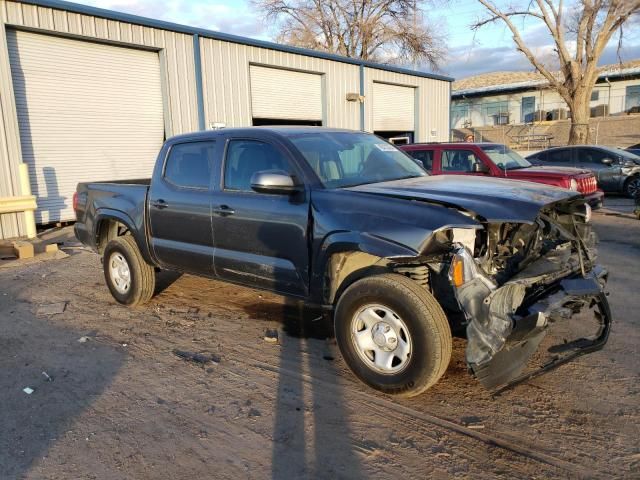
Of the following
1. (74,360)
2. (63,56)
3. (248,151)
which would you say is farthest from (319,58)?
(74,360)

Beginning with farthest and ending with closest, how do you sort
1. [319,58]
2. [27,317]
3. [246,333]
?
[319,58] → [27,317] → [246,333]

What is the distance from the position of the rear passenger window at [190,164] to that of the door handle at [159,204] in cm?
23

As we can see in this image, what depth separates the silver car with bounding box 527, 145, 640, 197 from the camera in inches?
590

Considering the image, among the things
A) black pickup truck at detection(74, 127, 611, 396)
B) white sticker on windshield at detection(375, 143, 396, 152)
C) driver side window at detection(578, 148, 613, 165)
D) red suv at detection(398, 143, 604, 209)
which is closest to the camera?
black pickup truck at detection(74, 127, 611, 396)

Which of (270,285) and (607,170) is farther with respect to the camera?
(607,170)

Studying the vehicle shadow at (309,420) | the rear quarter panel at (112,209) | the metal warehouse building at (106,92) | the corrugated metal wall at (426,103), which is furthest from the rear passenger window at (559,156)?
the rear quarter panel at (112,209)

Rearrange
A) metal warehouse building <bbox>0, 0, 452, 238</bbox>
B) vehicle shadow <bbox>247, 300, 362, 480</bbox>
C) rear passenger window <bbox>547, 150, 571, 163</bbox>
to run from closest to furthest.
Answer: vehicle shadow <bbox>247, 300, 362, 480</bbox>, metal warehouse building <bbox>0, 0, 452, 238</bbox>, rear passenger window <bbox>547, 150, 571, 163</bbox>

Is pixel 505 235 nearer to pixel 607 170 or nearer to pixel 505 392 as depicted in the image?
pixel 505 392

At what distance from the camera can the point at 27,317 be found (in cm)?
582

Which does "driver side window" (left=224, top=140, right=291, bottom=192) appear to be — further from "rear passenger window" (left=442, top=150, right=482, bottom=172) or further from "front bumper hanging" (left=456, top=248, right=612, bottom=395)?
"rear passenger window" (left=442, top=150, right=482, bottom=172)

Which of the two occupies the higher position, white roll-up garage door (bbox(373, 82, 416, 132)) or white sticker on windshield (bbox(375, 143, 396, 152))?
white roll-up garage door (bbox(373, 82, 416, 132))

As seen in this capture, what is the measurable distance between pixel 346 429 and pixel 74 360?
8.61 ft

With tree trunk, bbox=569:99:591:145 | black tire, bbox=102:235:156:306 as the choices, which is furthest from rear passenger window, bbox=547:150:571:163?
black tire, bbox=102:235:156:306

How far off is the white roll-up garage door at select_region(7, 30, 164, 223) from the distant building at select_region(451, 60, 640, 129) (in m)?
35.8
